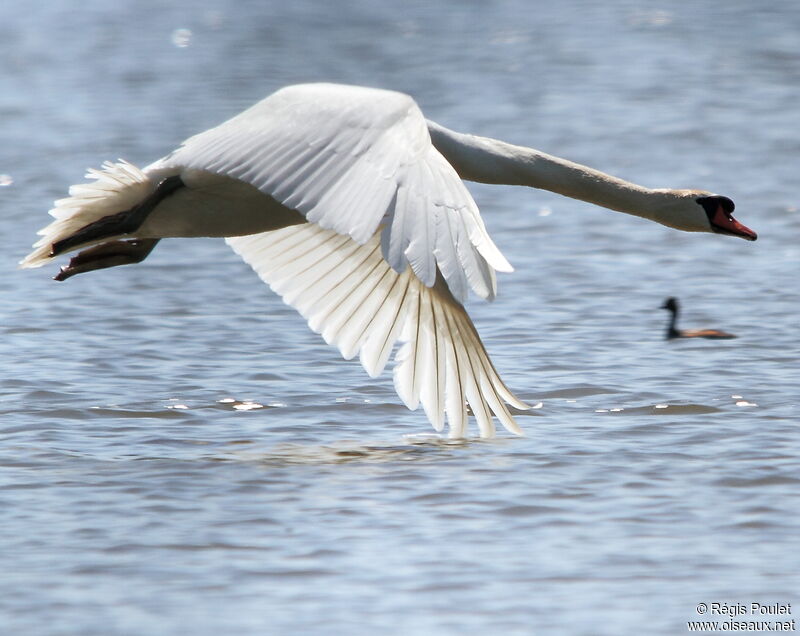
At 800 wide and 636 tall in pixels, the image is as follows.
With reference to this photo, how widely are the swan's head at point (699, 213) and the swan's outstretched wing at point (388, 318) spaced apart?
1.05 metres

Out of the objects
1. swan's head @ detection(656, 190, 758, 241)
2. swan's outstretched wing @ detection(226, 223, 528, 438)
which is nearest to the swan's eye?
swan's head @ detection(656, 190, 758, 241)

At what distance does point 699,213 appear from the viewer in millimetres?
7883

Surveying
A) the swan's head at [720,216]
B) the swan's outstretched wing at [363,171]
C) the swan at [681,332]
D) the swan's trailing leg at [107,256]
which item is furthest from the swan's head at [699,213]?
the swan's trailing leg at [107,256]

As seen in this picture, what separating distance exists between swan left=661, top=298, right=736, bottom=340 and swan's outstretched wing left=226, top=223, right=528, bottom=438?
198cm

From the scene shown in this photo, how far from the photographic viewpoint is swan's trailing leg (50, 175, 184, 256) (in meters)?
7.19

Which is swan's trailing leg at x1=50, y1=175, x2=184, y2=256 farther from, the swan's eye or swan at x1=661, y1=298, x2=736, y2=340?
swan at x1=661, y1=298, x2=736, y2=340

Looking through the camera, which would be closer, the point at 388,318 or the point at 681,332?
the point at 388,318

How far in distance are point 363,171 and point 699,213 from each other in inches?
96.9

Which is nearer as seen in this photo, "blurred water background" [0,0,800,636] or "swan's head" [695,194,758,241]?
"blurred water background" [0,0,800,636]

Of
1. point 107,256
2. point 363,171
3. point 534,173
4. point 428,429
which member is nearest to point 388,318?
point 428,429

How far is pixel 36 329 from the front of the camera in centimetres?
992

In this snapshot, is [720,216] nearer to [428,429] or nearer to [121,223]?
[428,429]

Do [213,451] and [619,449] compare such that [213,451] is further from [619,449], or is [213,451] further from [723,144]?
[723,144]

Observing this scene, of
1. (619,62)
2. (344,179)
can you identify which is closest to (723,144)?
(619,62)
